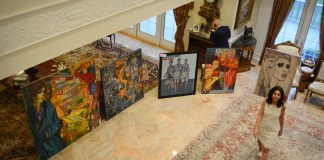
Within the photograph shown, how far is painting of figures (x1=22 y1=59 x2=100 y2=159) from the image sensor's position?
15.0ft

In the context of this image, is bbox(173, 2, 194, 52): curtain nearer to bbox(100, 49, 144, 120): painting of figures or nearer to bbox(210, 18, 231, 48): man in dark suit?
bbox(210, 18, 231, 48): man in dark suit

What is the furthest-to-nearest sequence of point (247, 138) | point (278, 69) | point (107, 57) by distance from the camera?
point (107, 57), point (278, 69), point (247, 138)

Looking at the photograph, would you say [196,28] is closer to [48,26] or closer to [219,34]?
[219,34]

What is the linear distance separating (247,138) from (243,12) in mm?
3300

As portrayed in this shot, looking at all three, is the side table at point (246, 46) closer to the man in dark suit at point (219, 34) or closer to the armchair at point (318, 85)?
the man in dark suit at point (219, 34)

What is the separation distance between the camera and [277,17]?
7246mm

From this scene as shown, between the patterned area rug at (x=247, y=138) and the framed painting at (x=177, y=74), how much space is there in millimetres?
1072

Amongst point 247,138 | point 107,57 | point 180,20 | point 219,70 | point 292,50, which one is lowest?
point 247,138

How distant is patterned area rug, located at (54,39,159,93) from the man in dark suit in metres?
1.76

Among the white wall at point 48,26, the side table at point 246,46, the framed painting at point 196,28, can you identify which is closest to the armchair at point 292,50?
the side table at point 246,46

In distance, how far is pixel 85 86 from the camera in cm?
521

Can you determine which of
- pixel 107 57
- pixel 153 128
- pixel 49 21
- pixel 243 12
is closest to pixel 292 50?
pixel 243 12

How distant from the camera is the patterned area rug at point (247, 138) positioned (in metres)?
5.26

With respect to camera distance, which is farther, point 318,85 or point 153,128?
point 318,85
